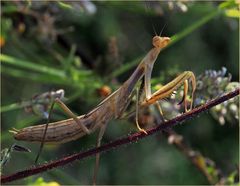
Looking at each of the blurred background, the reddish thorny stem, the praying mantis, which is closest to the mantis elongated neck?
the praying mantis

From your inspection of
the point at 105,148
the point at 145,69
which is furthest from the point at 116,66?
the point at 105,148

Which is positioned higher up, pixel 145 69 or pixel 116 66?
pixel 116 66

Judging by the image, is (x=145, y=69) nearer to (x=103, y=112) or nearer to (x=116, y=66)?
(x=103, y=112)

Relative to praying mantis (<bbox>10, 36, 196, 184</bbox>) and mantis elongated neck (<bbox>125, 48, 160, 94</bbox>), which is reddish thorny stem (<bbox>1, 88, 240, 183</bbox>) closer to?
praying mantis (<bbox>10, 36, 196, 184</bbox>)

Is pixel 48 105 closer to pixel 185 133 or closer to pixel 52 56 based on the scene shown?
pixel 52 56

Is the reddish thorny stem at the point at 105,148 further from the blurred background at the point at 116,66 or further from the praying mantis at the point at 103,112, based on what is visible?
the blurred background at the point at 116,66

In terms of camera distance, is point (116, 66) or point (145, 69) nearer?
point (145, 69)

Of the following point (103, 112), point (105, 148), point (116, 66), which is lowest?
point (105, 148)
